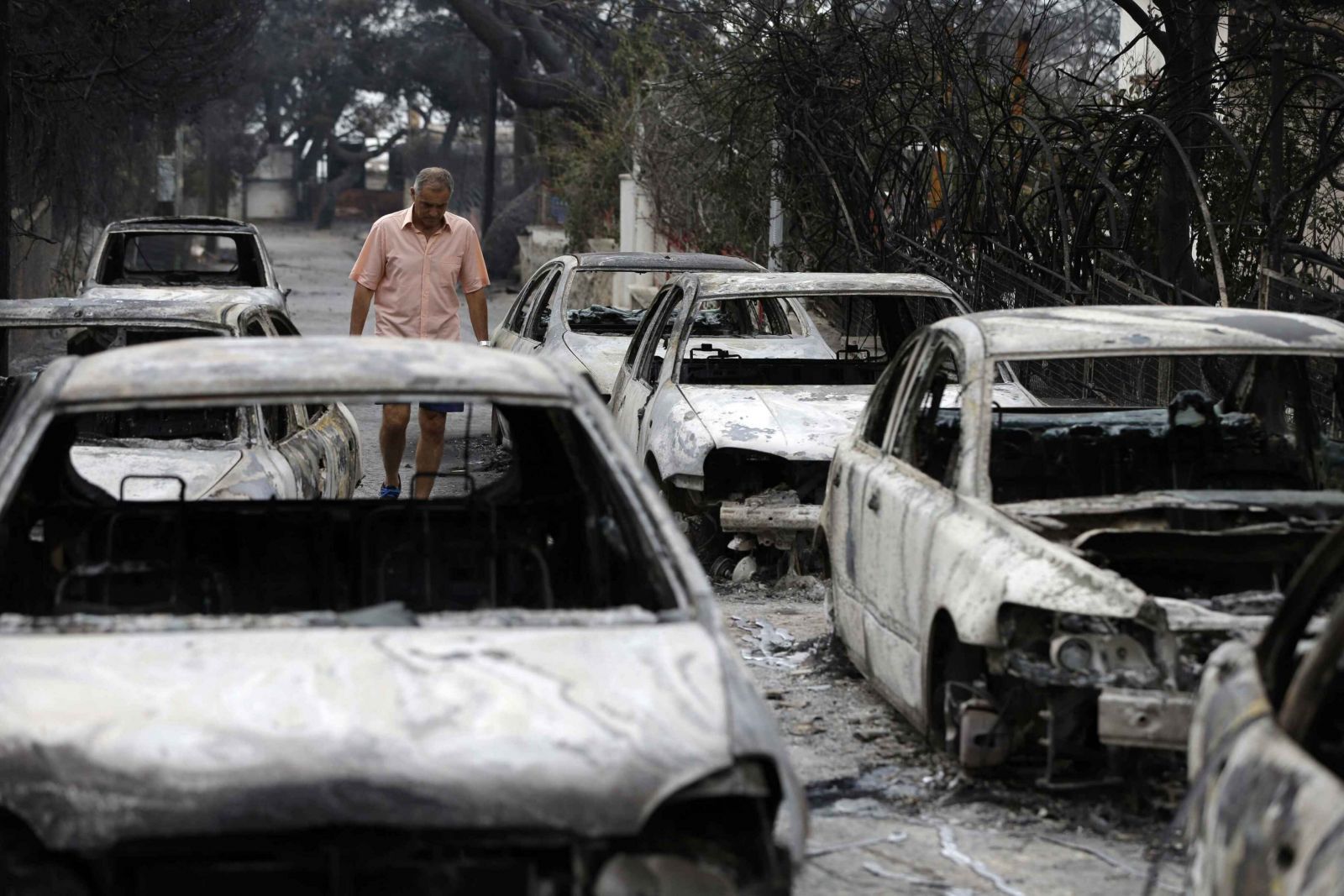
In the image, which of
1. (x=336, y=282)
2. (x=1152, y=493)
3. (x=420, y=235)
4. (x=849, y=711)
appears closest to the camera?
(x=1152, y=493)

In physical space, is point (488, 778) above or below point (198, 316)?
below

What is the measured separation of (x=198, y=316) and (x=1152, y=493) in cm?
432

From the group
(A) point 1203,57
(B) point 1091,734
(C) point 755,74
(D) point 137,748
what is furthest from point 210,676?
(C) point 755,74

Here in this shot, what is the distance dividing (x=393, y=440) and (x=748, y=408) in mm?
1935

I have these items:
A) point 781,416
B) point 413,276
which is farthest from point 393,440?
point 781,416

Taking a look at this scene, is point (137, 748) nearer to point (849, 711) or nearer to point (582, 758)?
point (582, 758)

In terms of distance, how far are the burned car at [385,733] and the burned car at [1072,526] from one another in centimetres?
135

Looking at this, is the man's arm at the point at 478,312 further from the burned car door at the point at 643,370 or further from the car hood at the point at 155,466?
the car hood at the point at 155,466

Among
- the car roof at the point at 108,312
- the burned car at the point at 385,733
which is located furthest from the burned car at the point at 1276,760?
the car roof at the point at 108,312

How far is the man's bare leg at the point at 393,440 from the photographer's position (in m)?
9.79

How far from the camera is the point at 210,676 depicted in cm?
355

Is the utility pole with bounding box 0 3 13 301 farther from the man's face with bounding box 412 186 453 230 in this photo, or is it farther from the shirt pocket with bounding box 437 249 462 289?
the shirt pocket with bounding box 437 249 462 289

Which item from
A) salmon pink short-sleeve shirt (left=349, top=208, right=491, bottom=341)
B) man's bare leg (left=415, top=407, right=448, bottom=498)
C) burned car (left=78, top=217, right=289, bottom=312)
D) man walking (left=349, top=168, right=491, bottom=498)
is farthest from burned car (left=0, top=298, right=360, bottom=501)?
burned car (left=78, top=217, right=289, bottom=312)

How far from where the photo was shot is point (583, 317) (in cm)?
1340
